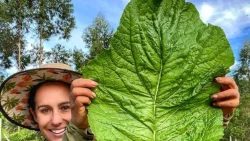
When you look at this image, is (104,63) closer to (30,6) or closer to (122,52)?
(122,52)

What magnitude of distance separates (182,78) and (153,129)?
0.09m

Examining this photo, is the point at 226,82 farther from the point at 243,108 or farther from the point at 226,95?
the point at 243,108

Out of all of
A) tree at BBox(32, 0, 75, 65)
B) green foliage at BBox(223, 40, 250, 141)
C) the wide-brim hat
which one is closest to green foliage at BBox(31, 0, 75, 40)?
tree at BBox(32, 0, 75, 65)

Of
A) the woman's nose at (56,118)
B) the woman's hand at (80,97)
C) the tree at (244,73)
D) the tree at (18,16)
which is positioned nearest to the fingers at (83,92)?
the woman's hand at (80,97)

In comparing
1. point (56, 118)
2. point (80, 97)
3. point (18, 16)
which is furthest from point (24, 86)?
point (18, 16)

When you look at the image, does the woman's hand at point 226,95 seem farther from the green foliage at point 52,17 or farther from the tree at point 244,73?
the tree at point 244,73

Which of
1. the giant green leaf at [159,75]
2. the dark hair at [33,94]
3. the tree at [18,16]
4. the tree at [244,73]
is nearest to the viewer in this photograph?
the giant green leaf at [159,75]

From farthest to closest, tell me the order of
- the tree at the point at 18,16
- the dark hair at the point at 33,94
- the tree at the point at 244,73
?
the tree at the point at 244,73 → the tree at the point at 18,16 → the dark hair at the point at 33,94

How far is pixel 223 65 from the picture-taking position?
1.81ft

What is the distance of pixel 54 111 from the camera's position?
1786 mm

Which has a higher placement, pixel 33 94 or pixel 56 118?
pixel 33 94

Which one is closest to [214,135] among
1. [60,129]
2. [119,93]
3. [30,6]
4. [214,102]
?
[214,102]

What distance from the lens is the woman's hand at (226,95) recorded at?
579 millimetres

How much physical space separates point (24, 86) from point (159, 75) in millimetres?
1494
